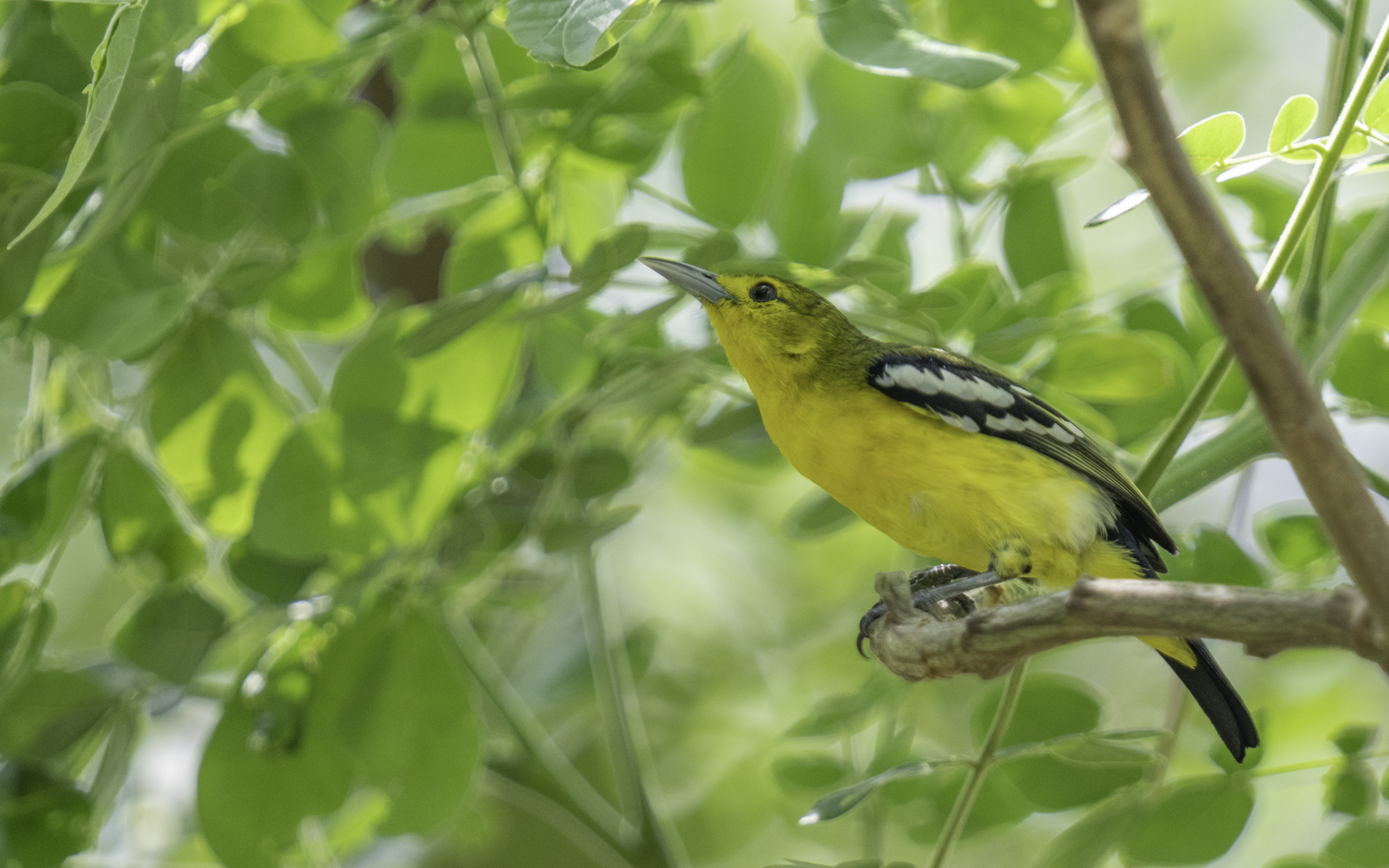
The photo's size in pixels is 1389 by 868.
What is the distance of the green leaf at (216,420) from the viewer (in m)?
2.04

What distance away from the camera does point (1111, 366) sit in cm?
202

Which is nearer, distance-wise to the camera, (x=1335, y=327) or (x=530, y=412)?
(x=1335, y=327)

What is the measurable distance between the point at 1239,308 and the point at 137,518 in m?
1.92

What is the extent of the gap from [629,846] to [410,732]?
584mm

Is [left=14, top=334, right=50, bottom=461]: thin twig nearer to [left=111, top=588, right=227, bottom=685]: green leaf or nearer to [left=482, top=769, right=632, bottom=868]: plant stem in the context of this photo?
[left=111, top=588, right=227, bottom=685]: green leaf

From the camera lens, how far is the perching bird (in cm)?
193

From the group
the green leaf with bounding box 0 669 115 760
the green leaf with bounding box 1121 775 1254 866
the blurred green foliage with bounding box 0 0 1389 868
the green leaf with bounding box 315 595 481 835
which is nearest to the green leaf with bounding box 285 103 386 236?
the blurred green foliage with bounding box 0 0 1389 868

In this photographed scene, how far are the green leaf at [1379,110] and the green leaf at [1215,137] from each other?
0.50 feet

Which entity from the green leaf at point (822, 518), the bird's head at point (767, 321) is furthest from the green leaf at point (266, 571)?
the green leaf at point (822, 518)

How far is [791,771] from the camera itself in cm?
239

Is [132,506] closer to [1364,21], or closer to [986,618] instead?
[986,618]

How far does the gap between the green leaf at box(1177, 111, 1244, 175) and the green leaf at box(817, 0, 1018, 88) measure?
24cm

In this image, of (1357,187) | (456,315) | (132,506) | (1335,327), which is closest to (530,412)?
(456,315)

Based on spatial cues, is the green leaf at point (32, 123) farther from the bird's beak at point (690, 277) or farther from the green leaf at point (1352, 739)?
the green leaf at point (1352, 739)
